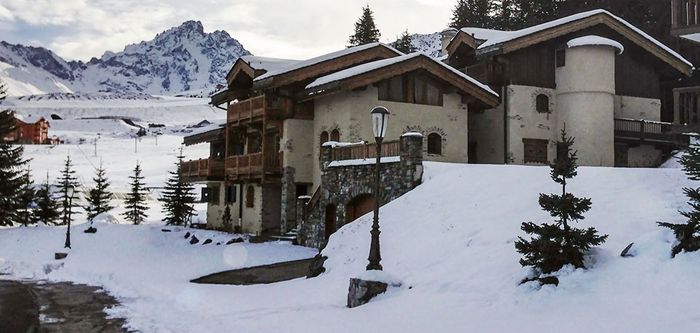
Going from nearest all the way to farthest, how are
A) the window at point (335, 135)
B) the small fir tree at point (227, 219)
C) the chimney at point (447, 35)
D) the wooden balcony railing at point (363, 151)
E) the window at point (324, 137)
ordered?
the wooden balcony railing at point (363, 151) < the window at point (335, 135) < the window at point (324, 137) < the small fir tree at point (227, 219) < the chimney at point (447, 35)

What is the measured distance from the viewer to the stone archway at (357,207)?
23.2 metres

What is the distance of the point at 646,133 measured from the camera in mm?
33062

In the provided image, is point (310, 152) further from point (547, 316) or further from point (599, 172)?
point (547, 316)

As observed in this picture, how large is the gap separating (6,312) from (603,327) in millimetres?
12529

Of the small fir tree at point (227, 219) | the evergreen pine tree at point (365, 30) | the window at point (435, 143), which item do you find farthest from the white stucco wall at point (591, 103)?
the evergreen pine tree at point (365, 30)

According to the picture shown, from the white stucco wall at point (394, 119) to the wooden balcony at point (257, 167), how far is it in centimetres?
213

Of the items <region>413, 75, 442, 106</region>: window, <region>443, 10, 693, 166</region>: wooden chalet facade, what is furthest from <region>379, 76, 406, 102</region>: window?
<region>443, 10, 693, 166</region>: wooden chalet facade

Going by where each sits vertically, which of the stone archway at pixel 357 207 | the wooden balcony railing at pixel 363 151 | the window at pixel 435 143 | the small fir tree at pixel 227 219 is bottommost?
the small fir tree at pixel 227 219

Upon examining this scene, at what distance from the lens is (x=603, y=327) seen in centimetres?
827

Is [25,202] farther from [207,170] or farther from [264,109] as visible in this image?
[264,109]

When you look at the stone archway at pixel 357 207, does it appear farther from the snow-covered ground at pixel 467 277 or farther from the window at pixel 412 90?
the window at pixel 412 90

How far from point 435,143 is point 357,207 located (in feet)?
26.5

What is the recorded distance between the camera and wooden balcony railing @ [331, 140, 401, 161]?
2168 centimetres

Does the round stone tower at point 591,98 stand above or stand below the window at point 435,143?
above
